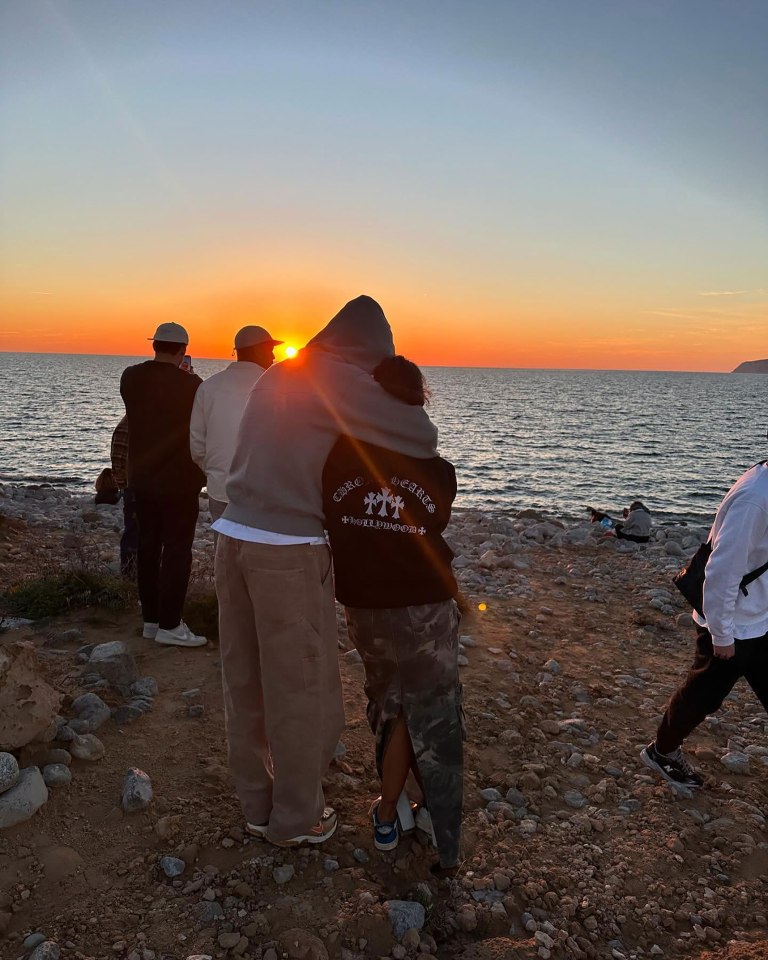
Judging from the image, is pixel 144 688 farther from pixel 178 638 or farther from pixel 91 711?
pixel 178 638

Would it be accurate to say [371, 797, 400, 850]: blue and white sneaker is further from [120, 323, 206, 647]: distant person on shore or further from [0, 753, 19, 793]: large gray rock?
[120, 323, 206, 647]: distant person on shore

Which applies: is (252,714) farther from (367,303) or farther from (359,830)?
(367,303)

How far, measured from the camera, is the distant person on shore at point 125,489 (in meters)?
6.68

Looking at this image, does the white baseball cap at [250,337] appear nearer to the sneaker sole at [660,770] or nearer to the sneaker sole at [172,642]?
the sneaker sole at [172,642]

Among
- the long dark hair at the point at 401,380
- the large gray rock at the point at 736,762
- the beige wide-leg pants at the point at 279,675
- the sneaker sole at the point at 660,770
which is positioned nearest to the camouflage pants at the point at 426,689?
the beige wide-leg pants at the point at 279,675

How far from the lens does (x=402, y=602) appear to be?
2756 mm

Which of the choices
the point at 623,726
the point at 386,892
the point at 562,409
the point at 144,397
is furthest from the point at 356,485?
the point at 562,409

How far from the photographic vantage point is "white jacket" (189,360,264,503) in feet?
15.4

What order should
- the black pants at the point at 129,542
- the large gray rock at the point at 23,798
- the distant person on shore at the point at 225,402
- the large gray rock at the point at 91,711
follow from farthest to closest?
1. the black pants at the point at 129,542
2. the distant person on shore at the point at 225,402
3. the large gray rock at the point at 91,711
4. the large gray rock at the point at 23,798

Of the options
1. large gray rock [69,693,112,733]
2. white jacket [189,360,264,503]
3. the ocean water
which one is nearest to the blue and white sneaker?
large gray rock [69,693,112,733]

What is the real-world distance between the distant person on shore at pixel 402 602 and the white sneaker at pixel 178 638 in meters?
2.72

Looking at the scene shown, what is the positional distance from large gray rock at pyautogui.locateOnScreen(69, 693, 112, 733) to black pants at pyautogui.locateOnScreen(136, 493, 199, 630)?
1.18 m

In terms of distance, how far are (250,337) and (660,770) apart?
4153mm

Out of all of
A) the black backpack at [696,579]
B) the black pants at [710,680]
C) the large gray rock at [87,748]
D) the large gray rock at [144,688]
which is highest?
the black backpack at [696,579]
